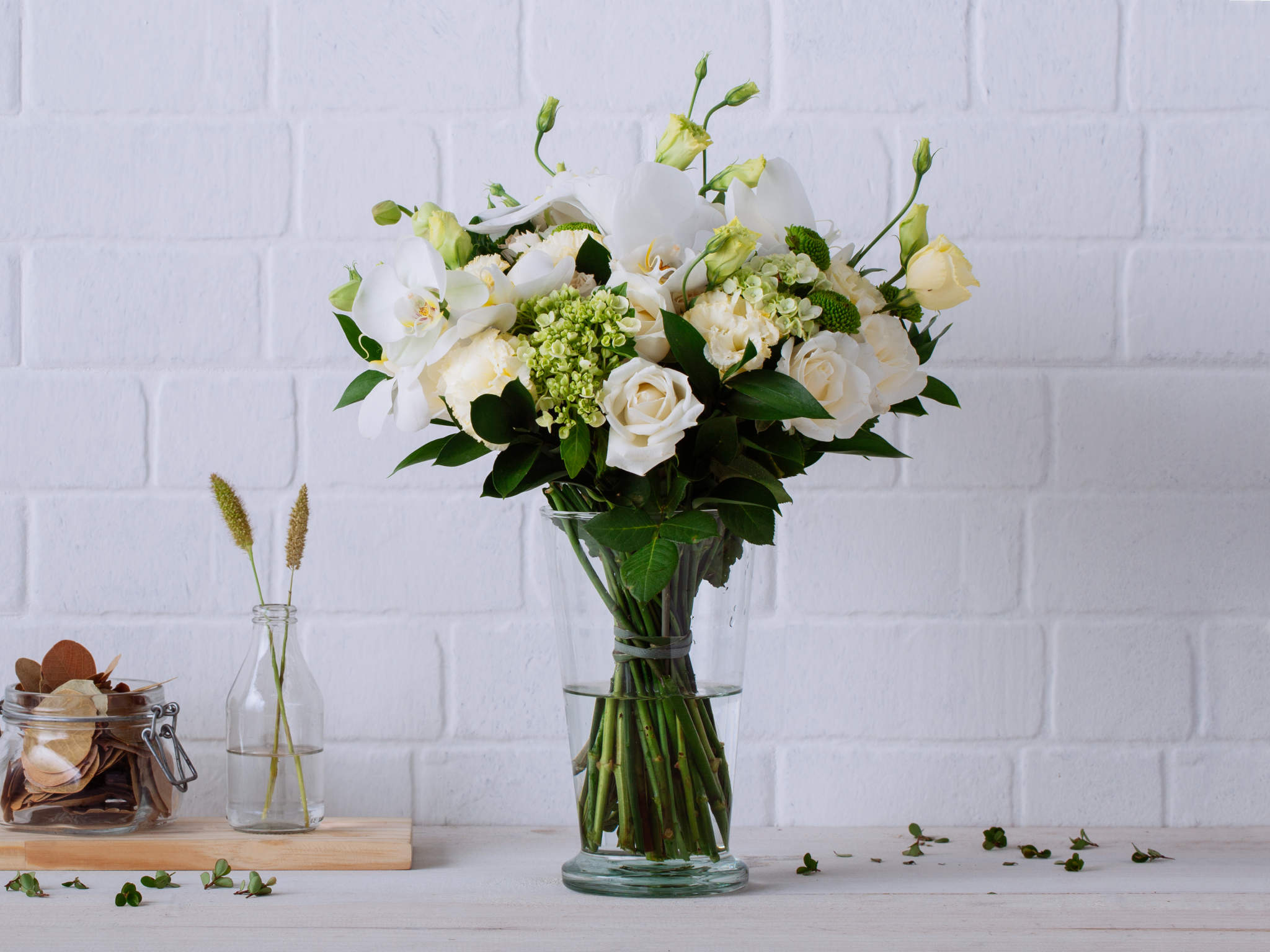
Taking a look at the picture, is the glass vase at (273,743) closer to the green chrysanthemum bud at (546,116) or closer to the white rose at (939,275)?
the green chrysanthemum bud at (546,116)

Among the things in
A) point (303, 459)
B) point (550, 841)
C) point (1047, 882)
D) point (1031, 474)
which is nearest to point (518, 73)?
point (303, 459)

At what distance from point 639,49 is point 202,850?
85cm

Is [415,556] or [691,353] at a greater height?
[691,353]

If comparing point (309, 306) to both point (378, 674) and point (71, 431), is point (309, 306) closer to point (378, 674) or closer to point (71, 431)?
point (71, 431)

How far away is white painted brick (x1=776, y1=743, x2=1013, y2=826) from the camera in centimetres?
114

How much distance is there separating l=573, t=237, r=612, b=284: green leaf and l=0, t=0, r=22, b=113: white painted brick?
69 centimetres

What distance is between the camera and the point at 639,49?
1.15 m

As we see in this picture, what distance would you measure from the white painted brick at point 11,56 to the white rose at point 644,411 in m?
0.77

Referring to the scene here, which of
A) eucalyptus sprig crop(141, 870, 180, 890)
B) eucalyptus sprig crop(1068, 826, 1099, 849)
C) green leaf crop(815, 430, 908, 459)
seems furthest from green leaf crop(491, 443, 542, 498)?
eucalyptus sprig crop(1068, 826, 1099, 849)

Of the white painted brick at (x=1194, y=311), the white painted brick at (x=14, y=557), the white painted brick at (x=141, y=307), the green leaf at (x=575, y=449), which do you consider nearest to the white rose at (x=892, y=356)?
the green leaf at (x=575, y=449)

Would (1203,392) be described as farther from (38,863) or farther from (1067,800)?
(38,863)

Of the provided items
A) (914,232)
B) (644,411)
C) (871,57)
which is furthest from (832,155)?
(644,411)

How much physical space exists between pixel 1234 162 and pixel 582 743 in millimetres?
875

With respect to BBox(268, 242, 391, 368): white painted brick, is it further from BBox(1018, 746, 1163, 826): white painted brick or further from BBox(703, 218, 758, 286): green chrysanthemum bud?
BBox(1018, 746, 1163, 826): white painted brick
